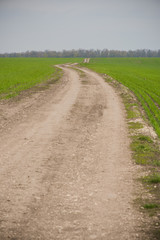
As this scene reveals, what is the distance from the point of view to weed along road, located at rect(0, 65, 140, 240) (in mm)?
5279

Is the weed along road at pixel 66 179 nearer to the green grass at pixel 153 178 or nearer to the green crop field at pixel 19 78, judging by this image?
the green grass at pixel 153 178

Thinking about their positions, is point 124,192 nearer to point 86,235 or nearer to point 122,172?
point 122,172

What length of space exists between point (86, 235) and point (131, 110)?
1290 cm

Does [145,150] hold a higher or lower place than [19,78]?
lower

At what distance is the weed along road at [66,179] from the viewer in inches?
208

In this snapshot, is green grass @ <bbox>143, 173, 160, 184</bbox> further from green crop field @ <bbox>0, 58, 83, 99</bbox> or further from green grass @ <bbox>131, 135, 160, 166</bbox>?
green crop field @ <bbox>0, 58, 83, 99</bbox>

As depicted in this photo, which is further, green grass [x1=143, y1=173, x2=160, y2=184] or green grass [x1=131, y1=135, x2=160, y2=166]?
green grass [x1=131, y1=135, x2=160, y2=166]

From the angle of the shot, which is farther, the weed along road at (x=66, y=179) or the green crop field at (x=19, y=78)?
the green crop field at (x=19, y=78)

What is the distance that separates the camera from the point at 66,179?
24.3 feet

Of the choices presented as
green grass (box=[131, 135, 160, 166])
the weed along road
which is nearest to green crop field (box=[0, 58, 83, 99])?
the weed along road

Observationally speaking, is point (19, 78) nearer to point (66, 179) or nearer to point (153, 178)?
point (66, 179)

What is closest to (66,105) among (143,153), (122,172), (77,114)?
(77,114)

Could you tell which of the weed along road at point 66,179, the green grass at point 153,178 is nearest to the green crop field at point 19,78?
the weed along road at point 66,179

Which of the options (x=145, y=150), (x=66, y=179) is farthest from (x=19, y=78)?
(x=66, y=179)
